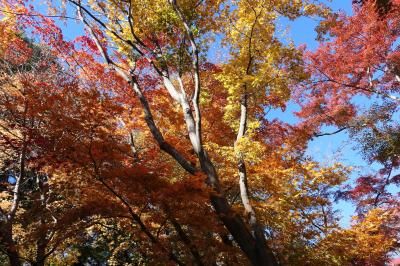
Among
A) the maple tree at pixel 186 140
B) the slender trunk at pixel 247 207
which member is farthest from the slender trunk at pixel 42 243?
the slender trunk at pixel 247 207

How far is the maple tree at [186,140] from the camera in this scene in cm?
664

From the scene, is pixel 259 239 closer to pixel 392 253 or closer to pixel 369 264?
pixel 369 264

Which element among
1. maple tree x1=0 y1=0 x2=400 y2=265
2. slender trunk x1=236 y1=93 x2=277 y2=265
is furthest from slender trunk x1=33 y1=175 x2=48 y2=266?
slender trunk x1=236 y1=93 x2=277 y2=265

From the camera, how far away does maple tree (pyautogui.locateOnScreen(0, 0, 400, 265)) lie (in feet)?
21.8

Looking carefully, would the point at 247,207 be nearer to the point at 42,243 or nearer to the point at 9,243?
the point at 9,243

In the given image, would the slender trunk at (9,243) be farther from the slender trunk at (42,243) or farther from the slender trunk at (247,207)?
the slender trunk at (247,207)

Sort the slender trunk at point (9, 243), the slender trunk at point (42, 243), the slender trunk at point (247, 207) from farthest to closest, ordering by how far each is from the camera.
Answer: the slender trunk at point (42, 243), the slender trunk at point (9, 243), the slender trunk at point (247, 207)

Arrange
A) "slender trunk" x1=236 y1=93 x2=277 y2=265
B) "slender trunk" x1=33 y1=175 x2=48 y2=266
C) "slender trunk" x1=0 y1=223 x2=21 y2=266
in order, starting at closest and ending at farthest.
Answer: "slender trunk" x1=236 y1=93 x2=277 y2=265, "slender trunk" x1=0 y1=223 x2=21 y2=266, "slender trunk" x1=33 y1=175 x2=48 y2=266

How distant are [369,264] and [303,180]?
19.8 ft

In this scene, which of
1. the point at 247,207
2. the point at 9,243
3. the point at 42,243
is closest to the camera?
the point at 9,243

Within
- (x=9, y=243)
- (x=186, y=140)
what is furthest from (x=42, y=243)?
(x=186, y=140)

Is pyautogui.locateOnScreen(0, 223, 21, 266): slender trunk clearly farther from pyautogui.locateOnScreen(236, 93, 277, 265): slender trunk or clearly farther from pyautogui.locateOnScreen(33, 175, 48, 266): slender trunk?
pyautogui.locateOnScreen(236, 93, 277, 265): slender trunk

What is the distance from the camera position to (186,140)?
34.1 ft

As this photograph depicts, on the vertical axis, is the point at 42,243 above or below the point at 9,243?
above
